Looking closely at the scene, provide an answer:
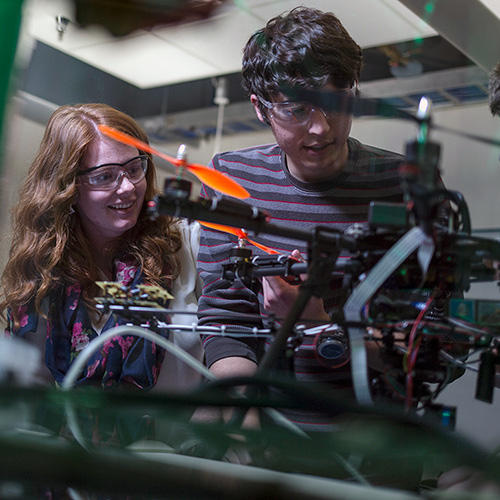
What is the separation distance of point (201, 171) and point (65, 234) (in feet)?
0.70

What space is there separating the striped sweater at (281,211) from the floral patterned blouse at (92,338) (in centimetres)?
6

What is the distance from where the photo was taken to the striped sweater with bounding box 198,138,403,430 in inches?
17.0

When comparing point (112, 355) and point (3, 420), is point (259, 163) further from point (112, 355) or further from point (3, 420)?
point (3, 420)

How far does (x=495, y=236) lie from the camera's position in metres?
0.37

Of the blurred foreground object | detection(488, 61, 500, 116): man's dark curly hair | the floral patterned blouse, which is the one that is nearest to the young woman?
the floral patterned blouse

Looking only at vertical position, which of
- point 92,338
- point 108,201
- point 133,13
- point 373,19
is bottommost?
point 92,338

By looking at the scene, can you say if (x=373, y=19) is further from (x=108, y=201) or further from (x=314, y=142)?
(x=108, y=201)

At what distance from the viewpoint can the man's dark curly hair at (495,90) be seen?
0.56 meters

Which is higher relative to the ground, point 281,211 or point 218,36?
point 218,36

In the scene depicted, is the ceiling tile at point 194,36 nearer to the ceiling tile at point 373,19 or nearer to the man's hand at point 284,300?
the ceiling tile at point 373,19

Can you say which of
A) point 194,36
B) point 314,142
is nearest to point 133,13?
point 194,36

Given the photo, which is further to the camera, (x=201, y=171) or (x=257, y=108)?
(x=257, y=108)

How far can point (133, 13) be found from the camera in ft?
1.24

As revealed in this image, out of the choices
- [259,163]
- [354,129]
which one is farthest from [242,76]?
[354,129]
